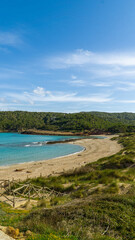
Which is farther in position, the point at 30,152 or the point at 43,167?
the point at 30,152

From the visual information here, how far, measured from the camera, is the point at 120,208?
685 cm

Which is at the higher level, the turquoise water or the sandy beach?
the sandy beach

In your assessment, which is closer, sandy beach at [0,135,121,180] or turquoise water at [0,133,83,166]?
sandy beach at [0,135,121,180]

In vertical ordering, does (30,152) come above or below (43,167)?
below

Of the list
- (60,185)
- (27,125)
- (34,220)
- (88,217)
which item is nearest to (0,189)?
(60,185)

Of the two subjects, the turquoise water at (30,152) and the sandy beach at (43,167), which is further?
the turquoise water at (30,152)

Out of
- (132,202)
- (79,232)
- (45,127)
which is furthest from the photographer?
(45,127)

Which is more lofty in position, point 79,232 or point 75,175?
point 79,232

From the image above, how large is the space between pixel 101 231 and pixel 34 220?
114 inches

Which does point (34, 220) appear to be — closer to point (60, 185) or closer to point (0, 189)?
point (60, 185)

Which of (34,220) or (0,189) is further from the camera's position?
(0,189)

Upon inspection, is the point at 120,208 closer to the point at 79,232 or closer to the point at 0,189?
the point at 79,232

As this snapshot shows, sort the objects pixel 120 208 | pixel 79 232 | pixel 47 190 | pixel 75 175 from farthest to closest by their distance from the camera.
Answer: pixel 75 175 → pixel 47 190 → pixel 120 208 → pixel 79 232

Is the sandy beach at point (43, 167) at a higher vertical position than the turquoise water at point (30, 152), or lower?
higher
